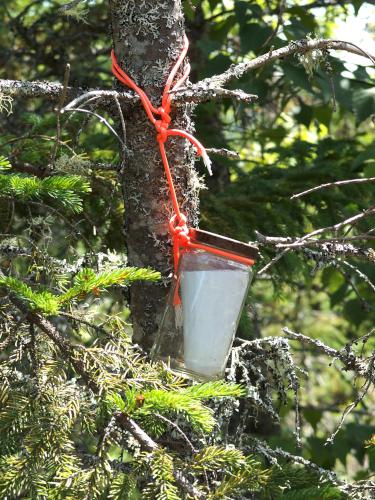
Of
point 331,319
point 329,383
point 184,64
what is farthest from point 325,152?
point 329,383

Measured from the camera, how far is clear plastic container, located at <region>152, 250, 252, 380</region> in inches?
67.4

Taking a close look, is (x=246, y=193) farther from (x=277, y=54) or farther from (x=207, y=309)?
(x=207, y=309)

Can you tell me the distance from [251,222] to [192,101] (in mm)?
992

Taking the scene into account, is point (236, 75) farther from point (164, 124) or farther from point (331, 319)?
point (331, 319)

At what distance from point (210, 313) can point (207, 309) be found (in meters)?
0.01

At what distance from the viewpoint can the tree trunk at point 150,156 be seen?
188cm

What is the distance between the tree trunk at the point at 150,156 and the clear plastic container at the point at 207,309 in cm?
15

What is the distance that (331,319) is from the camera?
594 cm

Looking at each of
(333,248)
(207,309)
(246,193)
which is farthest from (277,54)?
(246,193)

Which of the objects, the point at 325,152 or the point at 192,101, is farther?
the point at 325,152

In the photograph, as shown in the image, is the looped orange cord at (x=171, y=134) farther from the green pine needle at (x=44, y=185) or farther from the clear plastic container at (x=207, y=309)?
the green pine needle at (x=44, y=185)

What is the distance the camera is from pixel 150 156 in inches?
74.0

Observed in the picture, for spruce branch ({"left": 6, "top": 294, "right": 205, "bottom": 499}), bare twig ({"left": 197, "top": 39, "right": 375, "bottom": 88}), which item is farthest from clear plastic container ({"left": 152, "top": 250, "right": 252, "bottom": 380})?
bare twig ({"left": 197, "top": 39, "right": 375, "bottom": 88})

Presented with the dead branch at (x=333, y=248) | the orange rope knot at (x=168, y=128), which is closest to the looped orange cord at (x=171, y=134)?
the orange rope knot at (x=168, y=128)
